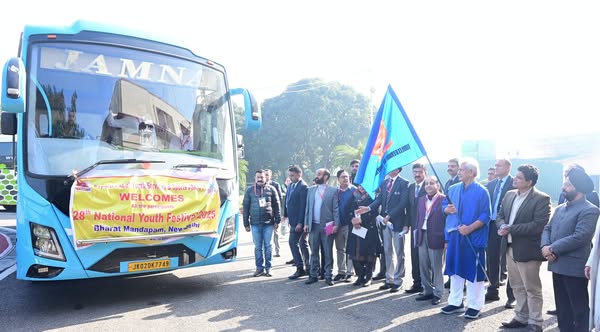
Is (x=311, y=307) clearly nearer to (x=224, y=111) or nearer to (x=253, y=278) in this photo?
(x=253, y=278)

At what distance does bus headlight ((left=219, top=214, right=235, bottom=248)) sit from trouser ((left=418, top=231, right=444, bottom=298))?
270 cm

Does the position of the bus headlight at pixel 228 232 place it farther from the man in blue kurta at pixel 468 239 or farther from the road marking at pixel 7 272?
the road marking at pixel 7 272

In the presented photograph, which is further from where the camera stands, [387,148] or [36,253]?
[387,148]

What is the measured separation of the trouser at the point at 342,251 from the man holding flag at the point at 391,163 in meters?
0.69

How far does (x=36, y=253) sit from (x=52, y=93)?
190cm

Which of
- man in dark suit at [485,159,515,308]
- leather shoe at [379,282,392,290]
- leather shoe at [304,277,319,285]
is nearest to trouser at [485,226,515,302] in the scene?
man in dark suit at [485,159,515,308]

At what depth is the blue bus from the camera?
5.58m


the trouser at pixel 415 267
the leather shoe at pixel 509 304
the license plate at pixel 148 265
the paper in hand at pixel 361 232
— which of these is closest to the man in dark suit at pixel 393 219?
the trouser at pixel 415 267

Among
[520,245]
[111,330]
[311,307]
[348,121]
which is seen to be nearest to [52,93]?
[111,330]

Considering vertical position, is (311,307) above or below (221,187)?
below

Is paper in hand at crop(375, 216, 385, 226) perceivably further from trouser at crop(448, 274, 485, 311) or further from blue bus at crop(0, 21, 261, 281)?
blue bus at crop(0, 21, 261, 281)

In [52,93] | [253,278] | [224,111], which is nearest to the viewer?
[52,93]

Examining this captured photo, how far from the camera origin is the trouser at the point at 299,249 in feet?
27.3

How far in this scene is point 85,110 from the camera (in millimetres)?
5875
